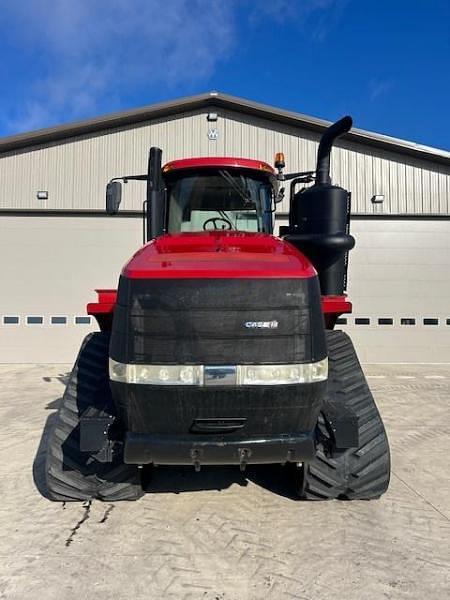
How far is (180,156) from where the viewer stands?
11.5 meters

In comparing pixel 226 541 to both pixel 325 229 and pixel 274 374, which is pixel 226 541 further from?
pixel 325 229

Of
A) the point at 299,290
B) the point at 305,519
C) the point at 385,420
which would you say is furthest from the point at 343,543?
the point at 385,420

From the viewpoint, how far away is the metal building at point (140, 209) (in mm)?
11453

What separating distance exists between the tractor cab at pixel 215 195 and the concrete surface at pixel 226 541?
87.4 inches

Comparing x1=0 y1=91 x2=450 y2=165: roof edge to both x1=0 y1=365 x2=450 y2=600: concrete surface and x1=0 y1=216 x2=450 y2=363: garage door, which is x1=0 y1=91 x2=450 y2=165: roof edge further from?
x1=0 y1=365 x2=450 y2=600: concrete surface

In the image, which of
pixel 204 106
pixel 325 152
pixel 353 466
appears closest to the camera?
pixel 353 466

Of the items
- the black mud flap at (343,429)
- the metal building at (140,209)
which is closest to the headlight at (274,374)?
the black mud flap at (343,429)

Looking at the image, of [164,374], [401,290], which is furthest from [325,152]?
[401,290]

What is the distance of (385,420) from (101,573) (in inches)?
182

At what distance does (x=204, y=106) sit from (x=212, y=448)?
1016cm

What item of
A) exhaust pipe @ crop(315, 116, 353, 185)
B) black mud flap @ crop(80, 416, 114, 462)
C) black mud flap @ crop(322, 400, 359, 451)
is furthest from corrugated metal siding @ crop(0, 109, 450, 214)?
black mud flap @ crop(80, 416, 114, 462)

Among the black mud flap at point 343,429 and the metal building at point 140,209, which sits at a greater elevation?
the metal building at point 140,209

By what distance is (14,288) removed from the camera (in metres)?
11.5

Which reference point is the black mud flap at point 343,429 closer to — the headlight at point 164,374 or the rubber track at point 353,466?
the rubber track at point 353,466
